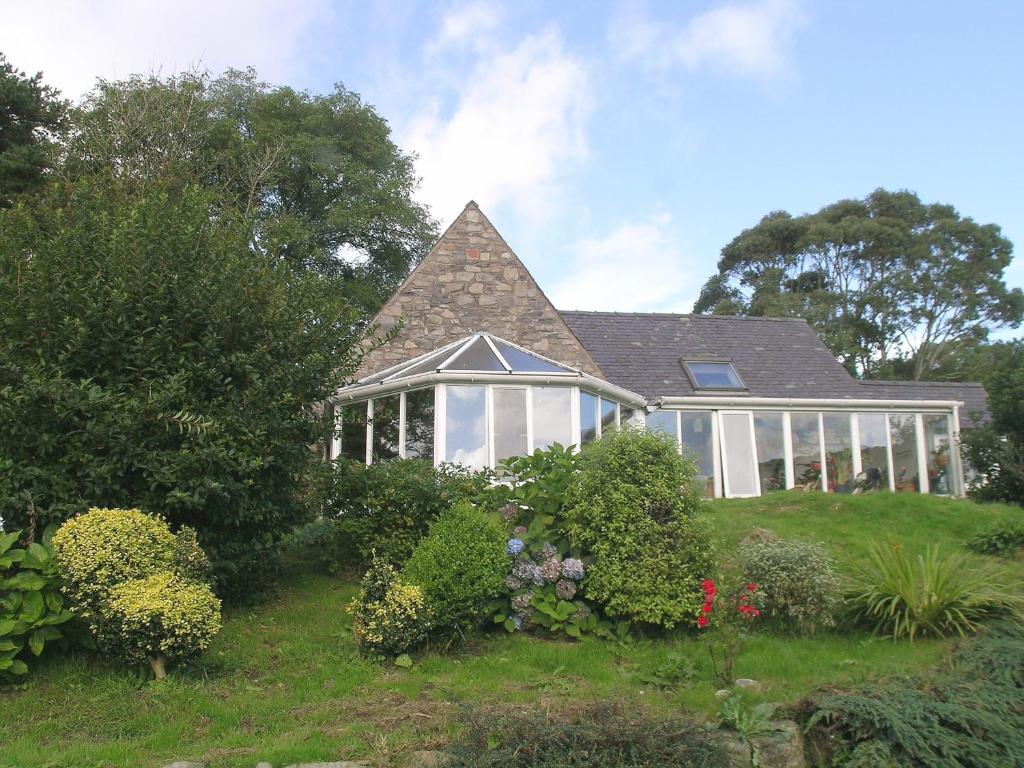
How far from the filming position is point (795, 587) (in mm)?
7586

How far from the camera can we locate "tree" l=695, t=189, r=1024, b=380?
4062 centimetres

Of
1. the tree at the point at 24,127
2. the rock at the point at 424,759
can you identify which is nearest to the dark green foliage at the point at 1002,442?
the rock at the point at 424,759

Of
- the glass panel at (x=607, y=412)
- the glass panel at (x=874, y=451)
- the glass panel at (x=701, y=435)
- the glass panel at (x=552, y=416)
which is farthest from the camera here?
the glass panel at (x=874, y=451)

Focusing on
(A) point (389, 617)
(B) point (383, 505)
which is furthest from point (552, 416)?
(A) point (389, 617)

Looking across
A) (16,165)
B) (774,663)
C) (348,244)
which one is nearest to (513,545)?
(774,663)

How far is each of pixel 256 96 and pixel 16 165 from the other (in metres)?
12.6

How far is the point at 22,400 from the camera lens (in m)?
6.93

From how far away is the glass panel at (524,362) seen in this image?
1352cm

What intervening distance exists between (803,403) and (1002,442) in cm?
388

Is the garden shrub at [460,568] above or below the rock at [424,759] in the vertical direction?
above

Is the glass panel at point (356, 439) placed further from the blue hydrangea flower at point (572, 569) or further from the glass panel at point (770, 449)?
the glass panel at point (770, 449)

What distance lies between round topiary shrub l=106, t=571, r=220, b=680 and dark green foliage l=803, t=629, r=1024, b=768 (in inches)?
174

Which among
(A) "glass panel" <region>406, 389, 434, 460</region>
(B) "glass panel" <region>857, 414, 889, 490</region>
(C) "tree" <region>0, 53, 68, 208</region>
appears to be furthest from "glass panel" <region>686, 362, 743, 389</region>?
(C) "tree" <region>0, 53, 68, 208</region>

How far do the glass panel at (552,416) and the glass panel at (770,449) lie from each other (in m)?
6.53
